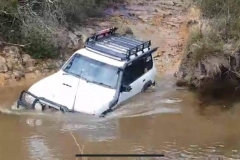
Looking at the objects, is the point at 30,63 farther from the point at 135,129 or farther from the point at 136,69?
the point at 135,129

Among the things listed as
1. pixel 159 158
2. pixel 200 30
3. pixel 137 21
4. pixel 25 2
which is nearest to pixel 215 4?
pixel 200 30

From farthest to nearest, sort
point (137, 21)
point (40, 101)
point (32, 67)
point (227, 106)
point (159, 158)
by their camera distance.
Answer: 1. point (137, 21)
2. point (32, 67)
3. point (227, 106)
4. point (40, 101)
5. point (159, 158)

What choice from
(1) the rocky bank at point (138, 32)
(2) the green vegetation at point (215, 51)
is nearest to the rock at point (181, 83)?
(2) the green vegetation at point (215, 51)

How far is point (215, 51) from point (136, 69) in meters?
2.32

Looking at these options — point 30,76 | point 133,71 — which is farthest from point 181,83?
point 30,76

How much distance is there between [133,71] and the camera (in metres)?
12.9

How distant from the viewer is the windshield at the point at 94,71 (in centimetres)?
1234

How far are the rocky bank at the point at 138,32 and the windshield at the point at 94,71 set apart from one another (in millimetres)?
2169

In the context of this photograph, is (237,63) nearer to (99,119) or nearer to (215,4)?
(215,4)

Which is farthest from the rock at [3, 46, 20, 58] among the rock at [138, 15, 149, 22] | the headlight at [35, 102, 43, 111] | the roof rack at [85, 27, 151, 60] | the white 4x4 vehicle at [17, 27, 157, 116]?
the rock at [138, 15, 149, 22]

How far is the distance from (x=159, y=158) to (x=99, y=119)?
171 cm

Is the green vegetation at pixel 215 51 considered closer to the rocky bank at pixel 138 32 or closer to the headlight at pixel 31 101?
the rocky bank at pixel 138 32

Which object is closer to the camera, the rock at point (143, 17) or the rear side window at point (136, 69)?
the rear side window at point (136, 69)

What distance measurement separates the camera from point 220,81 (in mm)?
14750
